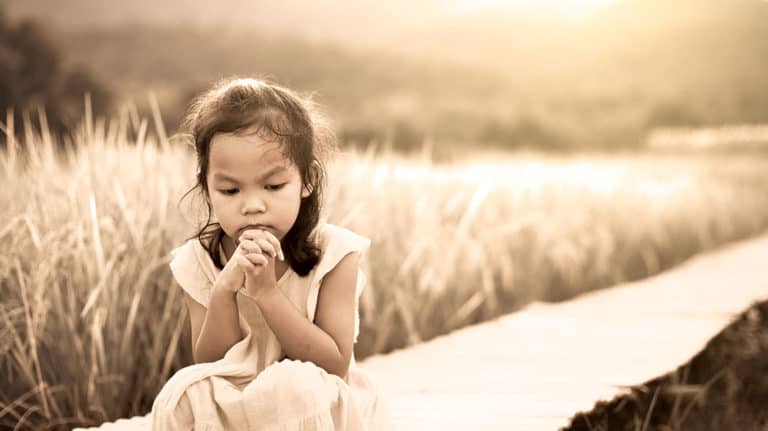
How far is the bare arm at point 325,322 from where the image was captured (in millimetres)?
1854

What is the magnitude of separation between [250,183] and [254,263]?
0.16 metres

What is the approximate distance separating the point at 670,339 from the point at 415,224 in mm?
1278

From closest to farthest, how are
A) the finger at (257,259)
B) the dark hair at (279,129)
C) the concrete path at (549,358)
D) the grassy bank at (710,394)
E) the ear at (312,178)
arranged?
the finger at (257,259) < the dark hair at (279,129) < the ear at (312,178) < the concrete path at (549,358) < the grassy bank at (710,394)

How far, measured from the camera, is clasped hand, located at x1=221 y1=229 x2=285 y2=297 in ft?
5.78

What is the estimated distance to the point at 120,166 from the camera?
343 cm

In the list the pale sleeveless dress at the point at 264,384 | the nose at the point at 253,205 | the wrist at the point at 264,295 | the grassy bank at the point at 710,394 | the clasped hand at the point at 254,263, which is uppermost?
the nose at the point at 253,205

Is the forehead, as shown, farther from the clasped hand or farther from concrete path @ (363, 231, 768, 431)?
concrete path @ (363, 231, 768, 431)

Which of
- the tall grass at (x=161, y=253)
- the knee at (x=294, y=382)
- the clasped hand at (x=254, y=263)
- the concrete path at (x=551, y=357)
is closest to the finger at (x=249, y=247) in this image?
the clasped hand at (x=254, y=263)

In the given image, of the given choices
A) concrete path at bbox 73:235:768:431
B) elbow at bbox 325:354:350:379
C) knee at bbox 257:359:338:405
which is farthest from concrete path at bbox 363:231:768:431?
knee at bbox 257:359:338:405

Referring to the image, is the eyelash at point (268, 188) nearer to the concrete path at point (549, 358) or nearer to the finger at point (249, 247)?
the finger at point (249, 247)

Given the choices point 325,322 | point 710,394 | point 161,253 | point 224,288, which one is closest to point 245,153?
point 224,288

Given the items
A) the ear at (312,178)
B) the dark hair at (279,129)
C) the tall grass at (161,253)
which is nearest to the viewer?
the dark hair at (279,129)

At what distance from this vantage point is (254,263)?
5.81ft

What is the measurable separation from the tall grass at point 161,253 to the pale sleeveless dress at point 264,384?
0.81 meters
